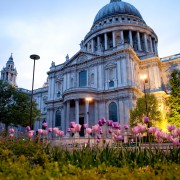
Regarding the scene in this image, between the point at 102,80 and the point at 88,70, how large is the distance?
4.18 metres

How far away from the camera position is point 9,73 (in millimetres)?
68375

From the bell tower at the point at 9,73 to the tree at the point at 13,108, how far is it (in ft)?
106

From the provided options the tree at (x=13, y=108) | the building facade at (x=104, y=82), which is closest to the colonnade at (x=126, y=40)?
the building facade at (x=104, y=82)

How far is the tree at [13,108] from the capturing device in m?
34.4

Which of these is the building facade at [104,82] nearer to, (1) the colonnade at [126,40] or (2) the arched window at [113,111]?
(2) the arched window at [113,111]

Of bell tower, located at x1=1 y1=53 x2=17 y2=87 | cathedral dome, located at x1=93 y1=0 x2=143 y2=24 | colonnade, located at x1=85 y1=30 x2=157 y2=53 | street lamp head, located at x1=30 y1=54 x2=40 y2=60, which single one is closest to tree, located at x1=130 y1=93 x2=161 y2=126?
street lamp head, located at x1=30 y1=54 x2=40 y2=60

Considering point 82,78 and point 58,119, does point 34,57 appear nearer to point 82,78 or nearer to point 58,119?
point 82,78

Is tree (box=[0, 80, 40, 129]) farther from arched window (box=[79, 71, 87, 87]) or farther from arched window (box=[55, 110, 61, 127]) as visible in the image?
arched window (box=[79, 71, 87, 87])

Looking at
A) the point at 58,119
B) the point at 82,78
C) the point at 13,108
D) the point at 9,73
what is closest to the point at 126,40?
the point at 82,78

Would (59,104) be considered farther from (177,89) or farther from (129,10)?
(129,10)

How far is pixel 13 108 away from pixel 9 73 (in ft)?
123

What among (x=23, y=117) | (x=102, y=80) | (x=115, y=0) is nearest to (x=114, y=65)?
(x=102, y=80)

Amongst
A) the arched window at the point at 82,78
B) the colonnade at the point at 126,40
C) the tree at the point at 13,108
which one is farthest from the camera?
the colonnade at the point at 126,40

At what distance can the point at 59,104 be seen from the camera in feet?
138
